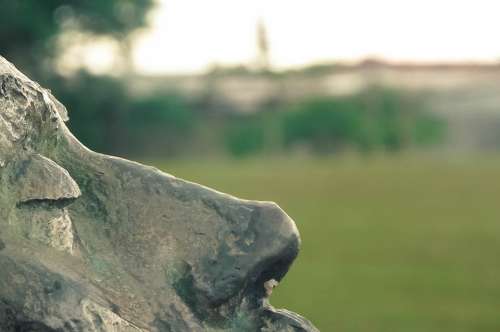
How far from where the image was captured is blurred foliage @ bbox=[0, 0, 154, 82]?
656 inches

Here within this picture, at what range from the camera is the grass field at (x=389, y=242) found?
21.0 feet

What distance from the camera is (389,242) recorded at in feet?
32.0

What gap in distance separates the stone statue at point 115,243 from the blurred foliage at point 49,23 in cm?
1495

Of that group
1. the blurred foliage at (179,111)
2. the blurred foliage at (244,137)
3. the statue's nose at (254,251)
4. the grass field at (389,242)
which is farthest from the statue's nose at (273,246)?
the blurred foliage at (244,137)

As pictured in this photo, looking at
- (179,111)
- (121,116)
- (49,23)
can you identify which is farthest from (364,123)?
(49,23)

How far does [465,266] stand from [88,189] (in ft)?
22.7

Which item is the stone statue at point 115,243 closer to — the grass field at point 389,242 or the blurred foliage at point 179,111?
the grass field at point 389,242

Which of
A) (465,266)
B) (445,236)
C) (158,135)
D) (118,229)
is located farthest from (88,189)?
(158,135)

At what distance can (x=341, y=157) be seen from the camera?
23.3 meters

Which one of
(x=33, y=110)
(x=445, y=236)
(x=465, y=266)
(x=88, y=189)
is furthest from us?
(x=445, y=236)

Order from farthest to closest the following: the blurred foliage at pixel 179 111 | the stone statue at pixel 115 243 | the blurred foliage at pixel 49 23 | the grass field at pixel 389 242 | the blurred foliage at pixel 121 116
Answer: the blurred foliage at pixel 121 116 → the blurred foliage at pixel 179 111 → the blurred foliage at pixel 49 23 → the grass field at pixel 389 242 → the stone statue at pixel 115 243

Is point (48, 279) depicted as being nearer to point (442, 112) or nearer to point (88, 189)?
point (88, 189)

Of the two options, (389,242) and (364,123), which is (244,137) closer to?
(364,123)

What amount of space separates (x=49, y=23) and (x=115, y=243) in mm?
16236
